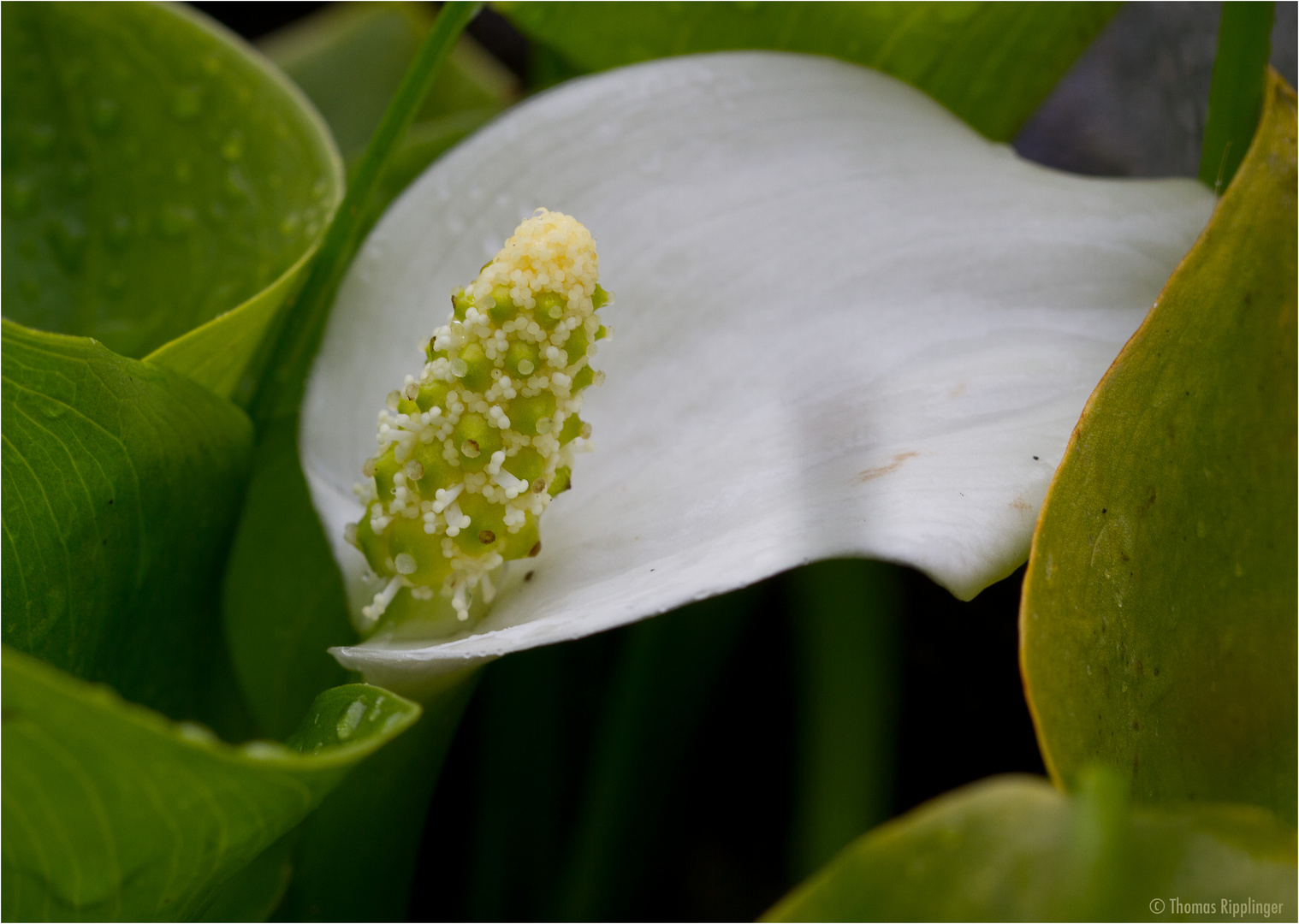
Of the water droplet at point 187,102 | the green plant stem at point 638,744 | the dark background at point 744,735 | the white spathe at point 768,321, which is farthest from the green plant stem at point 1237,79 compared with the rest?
the water droplet at point 187,102

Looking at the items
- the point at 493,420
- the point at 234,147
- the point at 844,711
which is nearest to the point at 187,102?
the point at 234,147

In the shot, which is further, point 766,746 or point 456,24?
point 766,746

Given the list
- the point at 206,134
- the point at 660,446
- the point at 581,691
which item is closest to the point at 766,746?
the point at 581,691

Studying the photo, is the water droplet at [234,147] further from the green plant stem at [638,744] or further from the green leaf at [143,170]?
the green plant stem at [638,744]

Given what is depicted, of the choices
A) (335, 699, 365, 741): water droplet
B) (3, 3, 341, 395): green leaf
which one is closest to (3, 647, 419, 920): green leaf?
(335, 699, 365, 741): water droplet

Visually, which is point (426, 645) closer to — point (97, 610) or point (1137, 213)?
point (97, 610)

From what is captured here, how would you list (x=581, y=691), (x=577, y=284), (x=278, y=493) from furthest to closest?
(x=581, y=691)
(x=278, y=493)
(x=577, y=284)

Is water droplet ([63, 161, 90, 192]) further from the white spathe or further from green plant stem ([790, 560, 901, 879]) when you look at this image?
green plant stem ([790, 560, 901, 879])
